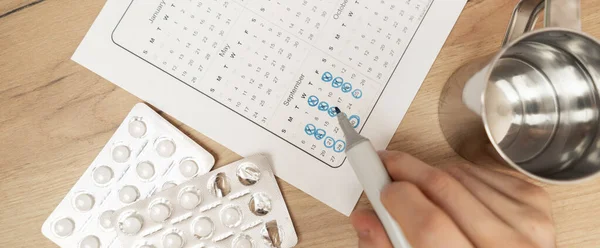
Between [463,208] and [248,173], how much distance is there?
191 millimetres

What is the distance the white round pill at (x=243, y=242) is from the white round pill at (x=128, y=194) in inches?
4.0

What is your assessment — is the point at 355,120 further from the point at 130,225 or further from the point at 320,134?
the point at 130,225

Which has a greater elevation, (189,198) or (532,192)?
(532,192)

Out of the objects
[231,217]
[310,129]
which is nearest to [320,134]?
[310,129]

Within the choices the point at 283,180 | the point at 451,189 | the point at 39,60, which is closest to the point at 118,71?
the point at 39,60

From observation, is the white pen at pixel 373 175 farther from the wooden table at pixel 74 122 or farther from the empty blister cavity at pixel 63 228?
the empty blister cavity at pixel 63 228

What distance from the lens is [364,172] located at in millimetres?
370

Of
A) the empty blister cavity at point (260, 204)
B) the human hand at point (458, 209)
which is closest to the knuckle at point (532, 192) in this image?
the human hand at point (458, 209)

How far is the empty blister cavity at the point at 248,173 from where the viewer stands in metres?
0.44

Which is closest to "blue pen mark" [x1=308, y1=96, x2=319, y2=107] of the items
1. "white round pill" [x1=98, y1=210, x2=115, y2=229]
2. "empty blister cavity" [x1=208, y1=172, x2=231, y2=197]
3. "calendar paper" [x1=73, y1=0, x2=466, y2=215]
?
"calendar paper" [x1=73, y1=0, x2=466, y2=215]

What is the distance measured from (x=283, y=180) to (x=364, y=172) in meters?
0.10

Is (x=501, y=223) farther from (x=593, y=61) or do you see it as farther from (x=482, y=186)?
(x=593, y=61)

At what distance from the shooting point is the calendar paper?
1.48 ft

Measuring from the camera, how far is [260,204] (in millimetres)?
441
